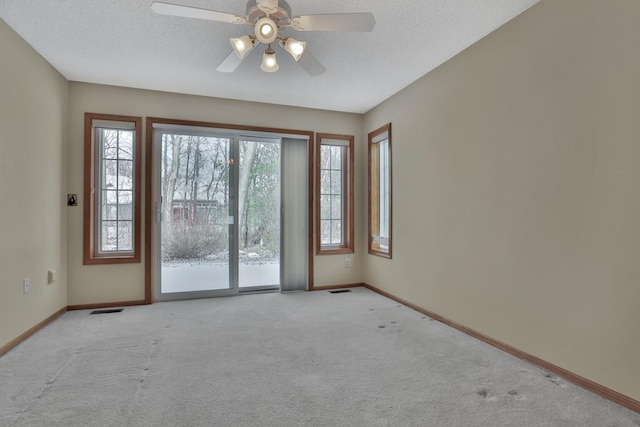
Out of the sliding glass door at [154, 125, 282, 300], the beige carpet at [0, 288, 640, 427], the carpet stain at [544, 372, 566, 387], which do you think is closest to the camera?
the beige carpet at [0, 288, 640, 427]

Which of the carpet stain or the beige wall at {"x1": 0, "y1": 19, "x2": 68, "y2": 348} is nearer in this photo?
the carpet stain

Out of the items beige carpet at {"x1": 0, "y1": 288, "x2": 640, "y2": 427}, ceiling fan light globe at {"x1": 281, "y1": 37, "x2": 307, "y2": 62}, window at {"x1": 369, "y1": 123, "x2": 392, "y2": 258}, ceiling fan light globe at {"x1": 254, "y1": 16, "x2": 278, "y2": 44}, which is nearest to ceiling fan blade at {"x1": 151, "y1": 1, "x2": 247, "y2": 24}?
ceiling fan light globe at {"x1": 254, "y1": 16, "x2": 278, "y2": 44}

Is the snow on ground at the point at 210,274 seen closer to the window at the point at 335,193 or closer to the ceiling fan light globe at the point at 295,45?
the window at the point at 335,193

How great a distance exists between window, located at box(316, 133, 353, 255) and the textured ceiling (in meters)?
0.97

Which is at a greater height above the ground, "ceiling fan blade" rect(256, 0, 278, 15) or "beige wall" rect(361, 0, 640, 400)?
"ceiling fan blade" rect(256, 0, 278, 15)

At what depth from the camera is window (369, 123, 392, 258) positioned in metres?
4.52

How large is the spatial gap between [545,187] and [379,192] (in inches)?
99.0

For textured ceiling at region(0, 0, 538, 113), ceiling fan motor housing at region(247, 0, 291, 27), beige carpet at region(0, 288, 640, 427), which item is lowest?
beige carpet at region(0, 288, 640, 427)

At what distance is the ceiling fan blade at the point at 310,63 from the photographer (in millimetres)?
2393

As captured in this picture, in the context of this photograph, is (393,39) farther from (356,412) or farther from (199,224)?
(199,224)

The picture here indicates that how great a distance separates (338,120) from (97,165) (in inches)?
125

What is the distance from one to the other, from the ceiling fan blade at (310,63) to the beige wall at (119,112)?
6.65 feet

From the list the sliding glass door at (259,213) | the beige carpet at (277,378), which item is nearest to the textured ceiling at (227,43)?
the sliding glass door at (259,213)

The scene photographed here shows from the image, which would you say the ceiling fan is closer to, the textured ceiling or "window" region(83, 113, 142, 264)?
the textured ceiling
